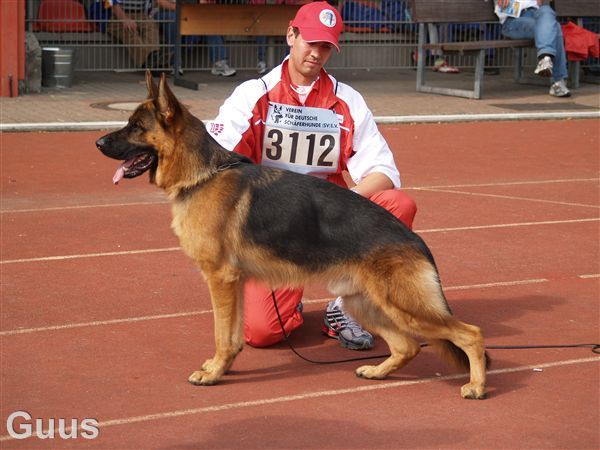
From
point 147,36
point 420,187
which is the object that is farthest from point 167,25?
point 420,187

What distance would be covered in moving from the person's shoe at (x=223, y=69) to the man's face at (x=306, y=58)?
11459 millimetres

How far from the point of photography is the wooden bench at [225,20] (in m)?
16.0

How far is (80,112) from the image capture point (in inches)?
541

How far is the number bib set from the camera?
6066mm

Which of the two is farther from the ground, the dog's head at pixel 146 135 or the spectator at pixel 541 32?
the spectator at pixel 541 32

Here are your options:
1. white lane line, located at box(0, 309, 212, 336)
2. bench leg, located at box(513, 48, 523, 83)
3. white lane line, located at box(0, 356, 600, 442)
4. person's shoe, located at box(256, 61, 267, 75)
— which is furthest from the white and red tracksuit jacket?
bench leg, located at box(513, 48, 523, 83)

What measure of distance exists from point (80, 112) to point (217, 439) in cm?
971

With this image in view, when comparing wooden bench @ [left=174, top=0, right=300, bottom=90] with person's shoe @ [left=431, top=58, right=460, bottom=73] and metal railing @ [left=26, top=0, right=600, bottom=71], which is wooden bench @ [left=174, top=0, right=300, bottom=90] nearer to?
metal railing @ [left=26, top=0, right=600, bottom=71]

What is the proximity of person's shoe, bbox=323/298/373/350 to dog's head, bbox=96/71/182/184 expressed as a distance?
1.52 metres

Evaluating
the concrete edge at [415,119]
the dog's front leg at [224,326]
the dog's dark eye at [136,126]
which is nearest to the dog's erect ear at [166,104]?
the dog's dark eye at [136,126]

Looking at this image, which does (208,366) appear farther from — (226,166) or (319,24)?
(319,24)

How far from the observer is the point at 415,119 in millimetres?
14328

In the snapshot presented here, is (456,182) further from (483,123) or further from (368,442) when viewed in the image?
(368,442)

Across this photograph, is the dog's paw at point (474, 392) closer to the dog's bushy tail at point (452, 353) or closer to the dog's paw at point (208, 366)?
the dog's bushy tail at point (452, 353)
